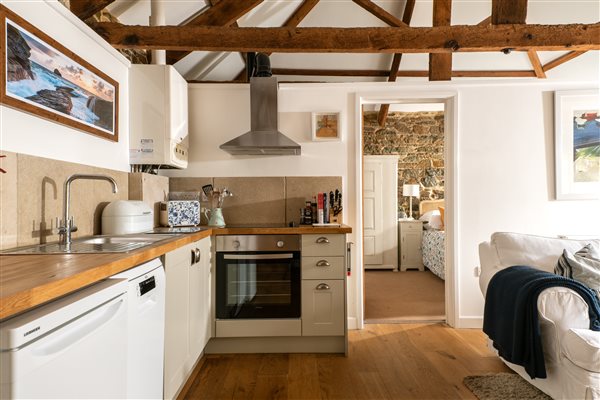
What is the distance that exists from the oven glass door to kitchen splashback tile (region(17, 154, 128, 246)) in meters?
0.92

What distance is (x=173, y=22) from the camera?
3.33 m

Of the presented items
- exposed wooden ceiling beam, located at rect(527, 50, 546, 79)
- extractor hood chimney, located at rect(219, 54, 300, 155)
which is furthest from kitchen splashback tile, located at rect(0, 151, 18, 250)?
exposed wooden ceiling beam, located at rect(527, 50, 546, 79)

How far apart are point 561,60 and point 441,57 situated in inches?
90.4

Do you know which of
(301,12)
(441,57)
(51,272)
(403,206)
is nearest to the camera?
(51,272)

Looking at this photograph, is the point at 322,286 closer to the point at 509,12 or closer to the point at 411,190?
the point at 509,12

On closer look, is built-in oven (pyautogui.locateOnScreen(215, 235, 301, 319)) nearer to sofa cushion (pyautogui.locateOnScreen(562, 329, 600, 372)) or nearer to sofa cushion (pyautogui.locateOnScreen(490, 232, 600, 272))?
sofa cushion (pyautogui.locateOnScreen(490, 232, 600, 272))

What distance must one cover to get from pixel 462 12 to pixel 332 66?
186cm

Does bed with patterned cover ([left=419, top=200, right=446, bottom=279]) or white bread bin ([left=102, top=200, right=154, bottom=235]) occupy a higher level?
white bread bin ([left=102, top=200, right=154, bottom=235])

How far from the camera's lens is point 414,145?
6.24 m

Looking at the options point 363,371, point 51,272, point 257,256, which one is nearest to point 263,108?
point 257,256

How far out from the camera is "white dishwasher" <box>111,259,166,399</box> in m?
1.30

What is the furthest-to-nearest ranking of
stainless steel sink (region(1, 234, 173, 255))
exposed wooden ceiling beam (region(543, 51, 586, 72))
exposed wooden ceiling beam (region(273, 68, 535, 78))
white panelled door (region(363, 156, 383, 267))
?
white panelled door (region(363, 156, 383, 267))
exposed wooden ceiling beam (region(273, 68, 535, 78))
exposed wooden ceiling beam (region(543, 51, 586, 72))
stainless steel sink (region(1, 234, 173, 255))

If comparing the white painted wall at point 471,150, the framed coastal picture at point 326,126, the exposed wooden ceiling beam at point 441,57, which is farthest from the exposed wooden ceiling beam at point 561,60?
the framed coastal picture at point 326,126

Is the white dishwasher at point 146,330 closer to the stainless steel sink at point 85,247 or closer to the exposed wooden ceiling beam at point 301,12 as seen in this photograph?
the stainless steel sink at point 85,247
